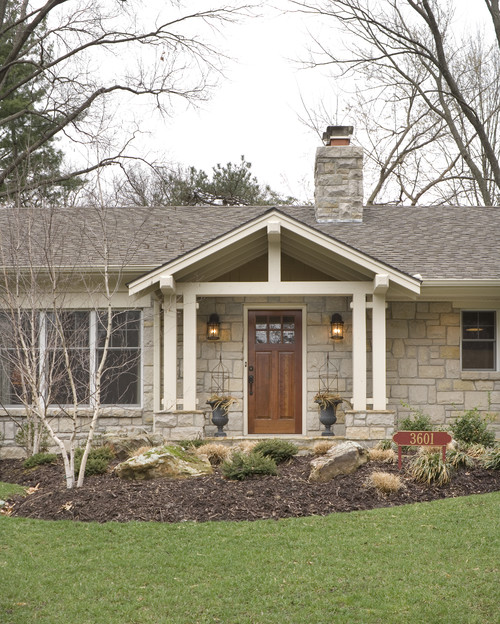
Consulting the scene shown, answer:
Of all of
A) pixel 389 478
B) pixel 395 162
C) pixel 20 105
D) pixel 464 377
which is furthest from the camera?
pixel 395 162

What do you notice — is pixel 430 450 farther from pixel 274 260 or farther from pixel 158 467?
pixel 274 260

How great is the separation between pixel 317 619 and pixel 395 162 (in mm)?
17758

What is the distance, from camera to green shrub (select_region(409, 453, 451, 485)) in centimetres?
723

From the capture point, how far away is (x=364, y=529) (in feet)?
19.3

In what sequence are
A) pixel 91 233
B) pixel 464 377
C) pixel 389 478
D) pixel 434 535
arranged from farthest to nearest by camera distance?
1. pixel 91 233
2. pixel 464 377
3. pixel 389 478
4. pixel 434 535

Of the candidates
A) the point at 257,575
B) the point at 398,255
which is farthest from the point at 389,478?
the point at 398,255

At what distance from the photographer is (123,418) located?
10.4m

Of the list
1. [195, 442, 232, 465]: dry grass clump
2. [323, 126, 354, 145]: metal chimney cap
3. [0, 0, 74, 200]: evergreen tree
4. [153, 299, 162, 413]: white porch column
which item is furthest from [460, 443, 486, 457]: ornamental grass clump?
[0, 0, 74, 200]: evergreen tree

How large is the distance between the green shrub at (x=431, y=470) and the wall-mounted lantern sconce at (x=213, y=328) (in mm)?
4124

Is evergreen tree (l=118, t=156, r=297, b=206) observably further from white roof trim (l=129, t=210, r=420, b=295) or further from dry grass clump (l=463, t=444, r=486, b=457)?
dry grass clump (l=463, t=444, r=486, b=457)

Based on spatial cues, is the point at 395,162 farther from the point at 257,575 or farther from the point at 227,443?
the point at 257,575

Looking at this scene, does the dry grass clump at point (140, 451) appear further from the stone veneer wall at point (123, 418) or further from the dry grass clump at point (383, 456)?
the dry grass clump at point (383, 456)

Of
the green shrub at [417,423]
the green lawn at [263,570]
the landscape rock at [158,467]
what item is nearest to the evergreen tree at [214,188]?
the green shrub at [417,423]

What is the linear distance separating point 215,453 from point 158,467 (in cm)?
126
